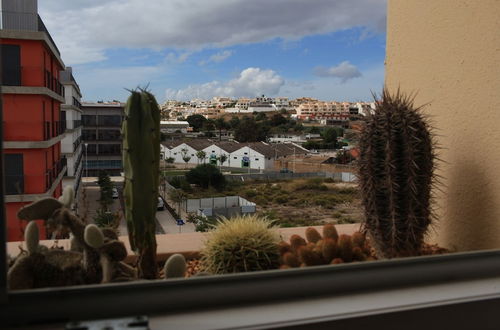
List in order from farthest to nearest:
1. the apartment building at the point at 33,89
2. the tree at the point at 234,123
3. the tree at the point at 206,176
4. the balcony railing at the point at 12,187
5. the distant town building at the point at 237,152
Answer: the tree at the point at 206,176, the tree at the point at 234,123, the distant town building at the point at 237,152, the apartment building at the point at 33,89, the balcony railing at the point at 12,187

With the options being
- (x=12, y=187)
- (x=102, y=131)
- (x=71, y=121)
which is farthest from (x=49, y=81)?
(x=12, y=187)

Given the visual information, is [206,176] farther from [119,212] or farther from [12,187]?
[119,212]

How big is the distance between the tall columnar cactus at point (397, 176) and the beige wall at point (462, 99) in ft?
0.51

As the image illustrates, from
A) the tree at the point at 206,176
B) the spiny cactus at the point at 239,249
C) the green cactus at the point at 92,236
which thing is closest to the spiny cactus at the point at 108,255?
the green cactus at the point at 92,236

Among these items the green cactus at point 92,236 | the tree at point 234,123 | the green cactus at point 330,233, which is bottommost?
the green cactus at point 330,233

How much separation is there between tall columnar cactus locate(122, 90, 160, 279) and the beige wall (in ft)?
3.02

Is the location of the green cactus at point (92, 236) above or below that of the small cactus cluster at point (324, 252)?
above

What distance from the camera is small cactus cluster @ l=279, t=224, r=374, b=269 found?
1304mm

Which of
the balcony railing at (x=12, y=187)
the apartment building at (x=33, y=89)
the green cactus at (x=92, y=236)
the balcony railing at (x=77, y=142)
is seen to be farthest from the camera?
the balcony railing at (x=77, y=142)

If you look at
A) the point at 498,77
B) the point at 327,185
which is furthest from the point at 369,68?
the point at 327,185

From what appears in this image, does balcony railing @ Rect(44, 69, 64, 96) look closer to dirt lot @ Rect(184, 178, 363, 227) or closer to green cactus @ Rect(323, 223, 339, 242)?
dirt lot @ Rect(184, 178, 363, 227)

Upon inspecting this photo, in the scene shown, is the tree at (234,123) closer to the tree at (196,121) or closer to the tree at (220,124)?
the tree at (220,124)

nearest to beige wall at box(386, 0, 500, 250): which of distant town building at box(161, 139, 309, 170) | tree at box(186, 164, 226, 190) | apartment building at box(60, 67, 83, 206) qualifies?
distant town building at box(161, 139, 309, 170)

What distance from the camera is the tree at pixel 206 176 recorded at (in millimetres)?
7504
